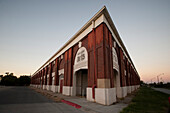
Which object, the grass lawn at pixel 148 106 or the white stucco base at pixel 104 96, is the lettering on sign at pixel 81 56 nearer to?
the white stucco base at pixel 104 96

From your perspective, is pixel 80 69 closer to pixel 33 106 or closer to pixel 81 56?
pixel 81 56

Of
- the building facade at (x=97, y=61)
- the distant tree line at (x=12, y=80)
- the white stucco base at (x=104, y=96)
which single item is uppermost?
the building facade at (x=97, y=61)

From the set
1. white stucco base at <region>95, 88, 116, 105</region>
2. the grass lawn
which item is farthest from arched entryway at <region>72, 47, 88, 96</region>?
the grass lawn

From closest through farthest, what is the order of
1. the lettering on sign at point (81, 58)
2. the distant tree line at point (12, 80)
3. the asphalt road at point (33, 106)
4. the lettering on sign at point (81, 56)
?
the asphalt road at point (33, 106), the lettering on sign at point (81, 58), the lettering on sign at point (81, 56), the distant tree line at point (12, 80)

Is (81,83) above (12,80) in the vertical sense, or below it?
above

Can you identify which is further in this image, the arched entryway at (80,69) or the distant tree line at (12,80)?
the distant tree line at (12,80)

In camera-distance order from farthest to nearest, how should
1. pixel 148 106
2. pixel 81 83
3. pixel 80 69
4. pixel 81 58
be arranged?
pixel 81 83
pixel 80 69
pixel 81 58
pixel 148 106

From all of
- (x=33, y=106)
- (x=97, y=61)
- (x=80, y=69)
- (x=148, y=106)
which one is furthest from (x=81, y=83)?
(x=148, y=106)

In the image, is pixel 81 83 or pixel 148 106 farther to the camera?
pixel 81 83

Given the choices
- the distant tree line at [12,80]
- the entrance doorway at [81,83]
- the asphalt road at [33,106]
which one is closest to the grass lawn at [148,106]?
the asphalt road at [33,106]

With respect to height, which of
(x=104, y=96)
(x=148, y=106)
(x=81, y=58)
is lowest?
(x=148, y=106)

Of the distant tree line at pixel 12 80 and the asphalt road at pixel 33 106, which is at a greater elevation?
the asphalt road at pixel 33 106

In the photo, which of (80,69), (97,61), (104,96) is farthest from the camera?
(80,69)

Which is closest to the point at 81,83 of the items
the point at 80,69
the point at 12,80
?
the point at 80,69
